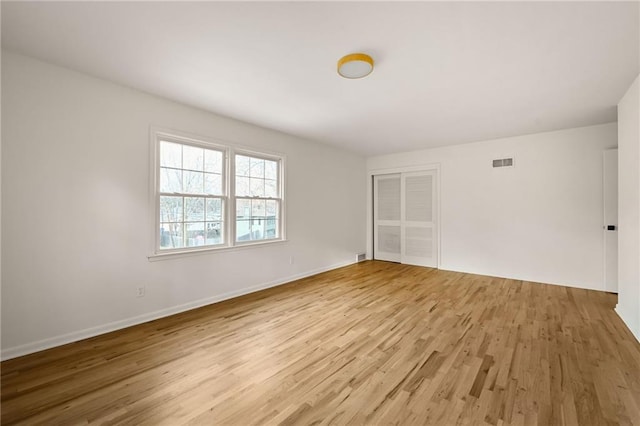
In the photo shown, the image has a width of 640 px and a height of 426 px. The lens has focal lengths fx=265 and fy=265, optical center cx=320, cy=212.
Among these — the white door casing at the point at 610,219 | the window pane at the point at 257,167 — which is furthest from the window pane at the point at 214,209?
the white door casing at the point at 610,219

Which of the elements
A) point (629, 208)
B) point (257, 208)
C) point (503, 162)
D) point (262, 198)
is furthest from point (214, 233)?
point (503, 162)

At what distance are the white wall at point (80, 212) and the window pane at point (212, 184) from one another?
1.87ft

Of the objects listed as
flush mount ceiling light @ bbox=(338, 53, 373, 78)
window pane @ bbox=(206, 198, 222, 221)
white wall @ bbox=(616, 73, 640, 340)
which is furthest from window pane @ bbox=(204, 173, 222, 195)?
white wall @ bbox=(616, 73, 640, 340)

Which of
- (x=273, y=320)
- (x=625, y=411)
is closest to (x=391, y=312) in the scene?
(x=273, y=320)

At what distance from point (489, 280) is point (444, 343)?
9.62 feet

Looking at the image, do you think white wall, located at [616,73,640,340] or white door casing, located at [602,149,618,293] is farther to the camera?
white door casing, located at [602,149,618,293]

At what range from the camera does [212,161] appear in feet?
12.3

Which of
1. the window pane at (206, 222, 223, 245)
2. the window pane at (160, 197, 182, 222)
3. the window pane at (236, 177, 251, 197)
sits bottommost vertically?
the window pane at (206, 222, 223, 245)

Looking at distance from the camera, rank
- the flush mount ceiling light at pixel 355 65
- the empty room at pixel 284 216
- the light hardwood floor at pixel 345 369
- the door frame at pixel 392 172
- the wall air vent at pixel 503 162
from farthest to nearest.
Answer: the door frame at pixel 392 172 < the wall air vent at pixel 503 162 < the flush mount ceiling light at pixel 355 65 < the empty room at pixel 284 216 < the light hardwood floor at pixel 345 369

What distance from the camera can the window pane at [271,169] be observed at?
451cm

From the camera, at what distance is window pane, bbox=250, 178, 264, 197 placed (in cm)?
427

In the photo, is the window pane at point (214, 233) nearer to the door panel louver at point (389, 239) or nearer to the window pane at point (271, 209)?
the window pane at point (271, 209)

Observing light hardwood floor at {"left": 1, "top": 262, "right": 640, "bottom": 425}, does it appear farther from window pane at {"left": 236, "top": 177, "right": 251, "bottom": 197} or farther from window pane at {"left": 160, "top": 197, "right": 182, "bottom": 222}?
window pane at {"left": 236, "top": 177, "right": 251, "bottom": 197}

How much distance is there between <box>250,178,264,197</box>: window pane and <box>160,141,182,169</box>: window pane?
3.66 ft
